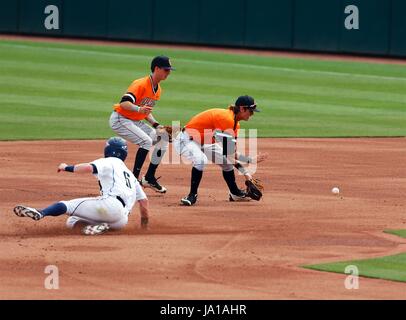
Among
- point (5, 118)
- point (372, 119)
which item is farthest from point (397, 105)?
point (5, 118)

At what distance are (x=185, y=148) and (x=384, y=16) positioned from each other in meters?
22.2

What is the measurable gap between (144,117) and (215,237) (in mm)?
3962

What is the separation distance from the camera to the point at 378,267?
11.5 meters

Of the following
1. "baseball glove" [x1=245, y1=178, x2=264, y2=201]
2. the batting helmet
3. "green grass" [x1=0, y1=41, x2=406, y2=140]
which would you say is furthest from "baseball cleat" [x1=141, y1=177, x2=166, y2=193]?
"green grass" [x1=0, y1=41, x2=406, y2=140]

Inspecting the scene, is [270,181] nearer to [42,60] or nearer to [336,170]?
[336,170]

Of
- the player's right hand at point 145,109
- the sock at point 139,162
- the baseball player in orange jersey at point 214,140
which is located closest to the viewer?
the baseball player in orange jersey at point 214,140

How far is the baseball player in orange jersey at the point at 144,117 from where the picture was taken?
16.2 meters

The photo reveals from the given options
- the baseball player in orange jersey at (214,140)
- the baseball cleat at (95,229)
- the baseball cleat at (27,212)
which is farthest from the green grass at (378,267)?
the baseball player in orange jersey at (214,140)

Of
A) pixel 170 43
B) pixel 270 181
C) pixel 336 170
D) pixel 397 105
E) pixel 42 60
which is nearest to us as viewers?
pixel 270 181

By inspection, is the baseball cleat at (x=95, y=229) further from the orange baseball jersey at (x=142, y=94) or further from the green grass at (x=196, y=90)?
the green grass at (x=196, y=90)

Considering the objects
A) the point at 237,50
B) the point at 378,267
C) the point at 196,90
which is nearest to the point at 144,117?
the point at 378,267

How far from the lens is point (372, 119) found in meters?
25.7

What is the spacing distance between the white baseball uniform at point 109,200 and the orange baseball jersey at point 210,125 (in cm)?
244

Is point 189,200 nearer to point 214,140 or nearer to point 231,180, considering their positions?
point 231,180
